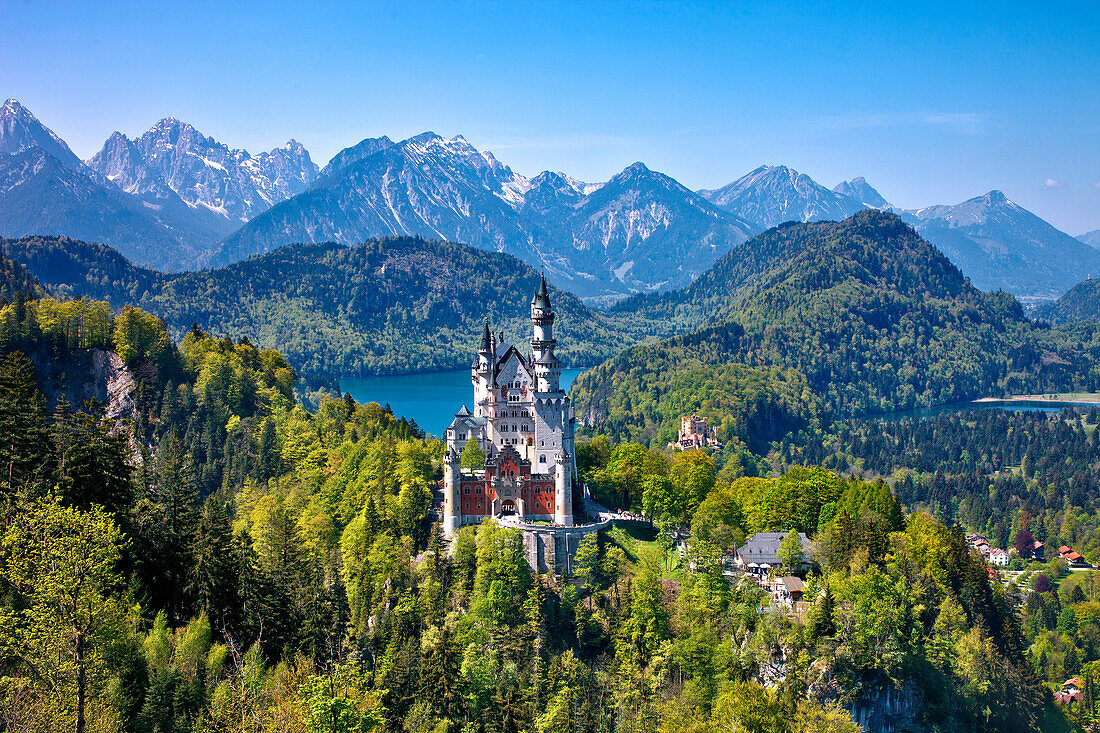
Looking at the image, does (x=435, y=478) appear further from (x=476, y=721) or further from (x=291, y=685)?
(x=291, y=685)

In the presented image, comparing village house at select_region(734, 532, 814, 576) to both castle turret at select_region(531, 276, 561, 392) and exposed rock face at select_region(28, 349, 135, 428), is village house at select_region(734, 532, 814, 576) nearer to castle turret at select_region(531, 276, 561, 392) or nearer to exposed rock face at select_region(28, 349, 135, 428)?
castle turret at select_region(531, 276, 561, 392)

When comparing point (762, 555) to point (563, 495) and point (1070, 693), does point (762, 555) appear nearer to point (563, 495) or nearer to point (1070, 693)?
point (563, 495)

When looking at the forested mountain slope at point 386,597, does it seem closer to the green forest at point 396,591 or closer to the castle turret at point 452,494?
the green forest at point 396,591

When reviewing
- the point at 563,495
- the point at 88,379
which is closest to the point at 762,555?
the point at 563,495

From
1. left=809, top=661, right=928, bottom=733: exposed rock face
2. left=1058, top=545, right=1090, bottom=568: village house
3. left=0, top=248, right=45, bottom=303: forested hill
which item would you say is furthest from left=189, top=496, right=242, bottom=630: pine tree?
left=1058, top=545, right=1090, bottom=568: village house

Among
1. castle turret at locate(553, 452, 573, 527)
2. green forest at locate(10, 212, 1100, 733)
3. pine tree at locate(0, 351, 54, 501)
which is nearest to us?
green forest at locate(10, 212, 1100, 733)

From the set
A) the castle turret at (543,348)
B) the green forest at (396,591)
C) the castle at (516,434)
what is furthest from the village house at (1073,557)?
the castle turret at (543,348)
